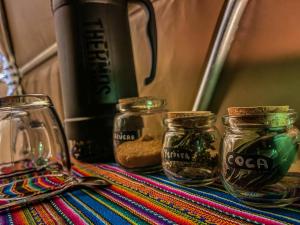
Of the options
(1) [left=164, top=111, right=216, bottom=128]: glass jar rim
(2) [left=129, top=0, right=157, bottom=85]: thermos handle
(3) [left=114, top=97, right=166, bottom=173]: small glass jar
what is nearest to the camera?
(1) [left=164, top=111, right=216, bottom=128]: glass jar rim

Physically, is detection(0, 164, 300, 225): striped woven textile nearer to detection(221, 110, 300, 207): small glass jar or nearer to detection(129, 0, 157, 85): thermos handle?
→ detection(221, 110, 300, 207): small glass jar

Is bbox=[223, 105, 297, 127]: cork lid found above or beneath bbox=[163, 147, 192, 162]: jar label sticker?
above

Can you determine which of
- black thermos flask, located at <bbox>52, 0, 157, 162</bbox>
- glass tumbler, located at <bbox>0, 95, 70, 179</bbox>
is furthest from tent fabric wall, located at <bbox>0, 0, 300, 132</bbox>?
glass tumbler, located at <bbox>0, 95, 70, 179</bbox>

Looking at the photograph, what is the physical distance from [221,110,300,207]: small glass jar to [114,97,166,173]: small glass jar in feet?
0.61

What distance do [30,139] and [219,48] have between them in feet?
1.53

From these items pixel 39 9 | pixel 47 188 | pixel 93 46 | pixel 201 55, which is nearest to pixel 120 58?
pixel 93 46

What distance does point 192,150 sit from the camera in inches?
15.4

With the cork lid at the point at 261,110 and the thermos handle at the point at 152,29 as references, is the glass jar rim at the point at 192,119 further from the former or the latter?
the thermos handle at the point at 152,29

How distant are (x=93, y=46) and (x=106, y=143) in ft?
0.66

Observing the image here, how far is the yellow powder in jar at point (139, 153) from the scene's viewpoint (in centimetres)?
50

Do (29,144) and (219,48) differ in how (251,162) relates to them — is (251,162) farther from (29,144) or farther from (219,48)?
(29,144)

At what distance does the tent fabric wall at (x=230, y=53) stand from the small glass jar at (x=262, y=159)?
19 centimetres

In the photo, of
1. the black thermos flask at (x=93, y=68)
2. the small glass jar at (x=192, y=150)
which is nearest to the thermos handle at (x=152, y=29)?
the black thermos flask at (x=93, y=68)

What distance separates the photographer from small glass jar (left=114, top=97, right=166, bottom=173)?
504 millimetres
